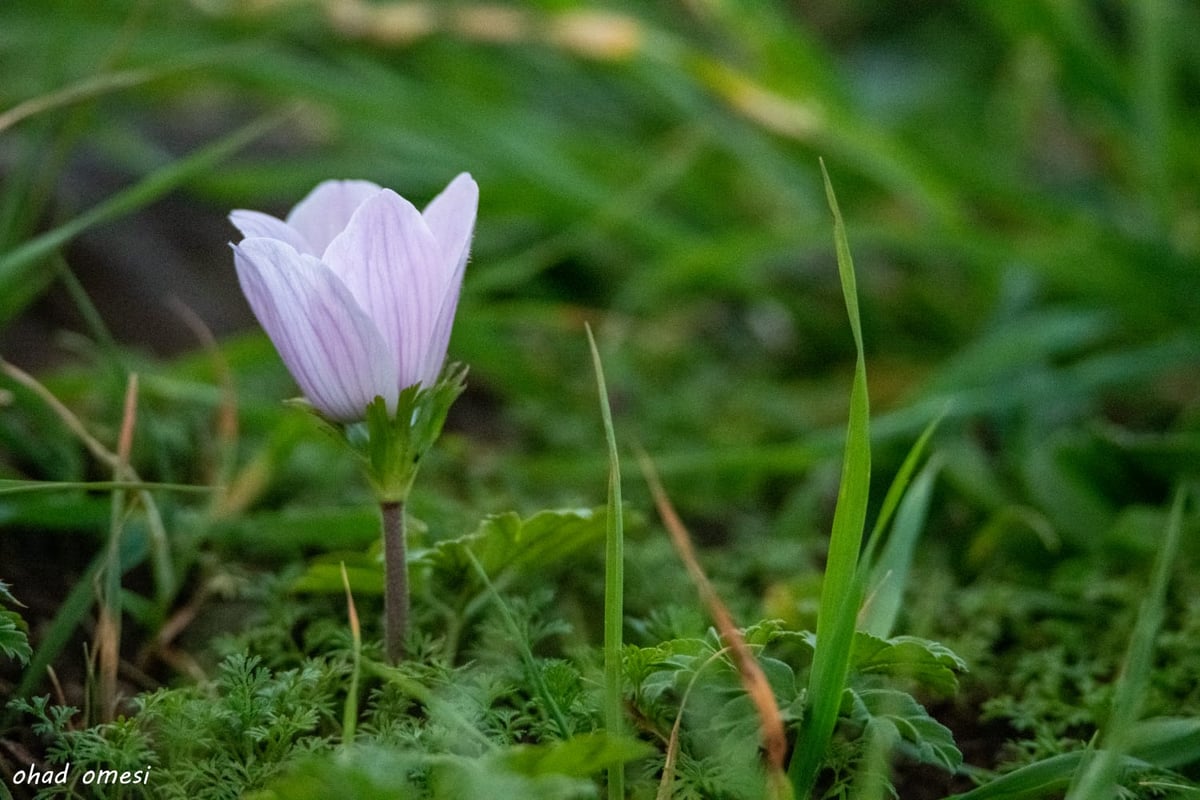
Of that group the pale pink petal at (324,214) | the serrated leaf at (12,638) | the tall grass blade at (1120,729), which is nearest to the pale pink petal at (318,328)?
the pale pink petal at (324,214)

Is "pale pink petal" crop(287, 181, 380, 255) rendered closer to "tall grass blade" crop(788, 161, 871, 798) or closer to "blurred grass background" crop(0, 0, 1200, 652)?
"blurred grass background" crop(0, 0, 1200, 652)

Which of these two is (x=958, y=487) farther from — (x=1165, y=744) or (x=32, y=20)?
(x=32, y=20)

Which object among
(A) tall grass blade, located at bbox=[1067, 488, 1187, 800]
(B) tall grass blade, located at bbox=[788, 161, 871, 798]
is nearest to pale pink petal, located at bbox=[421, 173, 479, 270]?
(B) tall grass blade, located at bbox=[788, 161, 871, 798]

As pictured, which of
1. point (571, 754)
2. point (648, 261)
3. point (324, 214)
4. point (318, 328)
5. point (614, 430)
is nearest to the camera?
point (571, 754)

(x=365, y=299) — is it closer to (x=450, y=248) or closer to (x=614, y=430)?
(x=450, y=248)

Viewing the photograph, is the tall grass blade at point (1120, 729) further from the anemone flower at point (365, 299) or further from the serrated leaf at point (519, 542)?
the anemone flower at point (365, 299)

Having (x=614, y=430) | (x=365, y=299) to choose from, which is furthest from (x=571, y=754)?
(x=614, y=430)
